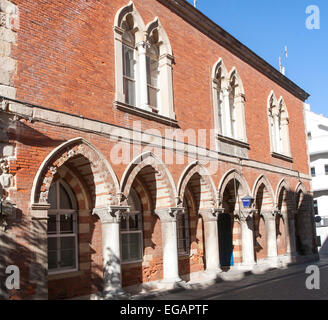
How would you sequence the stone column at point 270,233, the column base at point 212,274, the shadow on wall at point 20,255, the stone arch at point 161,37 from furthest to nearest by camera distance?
the stone column at point 270,233 → the column base at point 212,274 → the stone arch at point 161,37 → the shadow on wall at point 20,255

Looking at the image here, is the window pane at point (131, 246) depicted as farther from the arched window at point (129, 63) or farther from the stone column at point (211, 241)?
the arched window at point (129, 63)

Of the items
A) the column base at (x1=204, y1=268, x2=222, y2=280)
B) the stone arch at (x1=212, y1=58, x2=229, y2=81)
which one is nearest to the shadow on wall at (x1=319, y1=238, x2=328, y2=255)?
the stone arch at (x1=212, y1=58, x2=229, y2=81)

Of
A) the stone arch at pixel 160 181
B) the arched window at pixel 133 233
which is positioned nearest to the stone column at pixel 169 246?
Answer: the stone arch at pixel 160 181

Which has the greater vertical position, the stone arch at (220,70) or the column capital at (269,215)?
the stone arch at (220,70)

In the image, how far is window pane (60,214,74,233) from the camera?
9.97m

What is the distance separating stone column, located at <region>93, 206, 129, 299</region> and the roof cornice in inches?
271

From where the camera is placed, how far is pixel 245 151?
16.1 metres

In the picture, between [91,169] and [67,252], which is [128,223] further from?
[91,169]

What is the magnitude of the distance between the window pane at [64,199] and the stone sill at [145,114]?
253cm

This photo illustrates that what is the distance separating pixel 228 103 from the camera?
51.2ft

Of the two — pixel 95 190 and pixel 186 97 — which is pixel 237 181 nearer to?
pixel 186 97

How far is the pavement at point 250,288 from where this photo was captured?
34.9 feet
